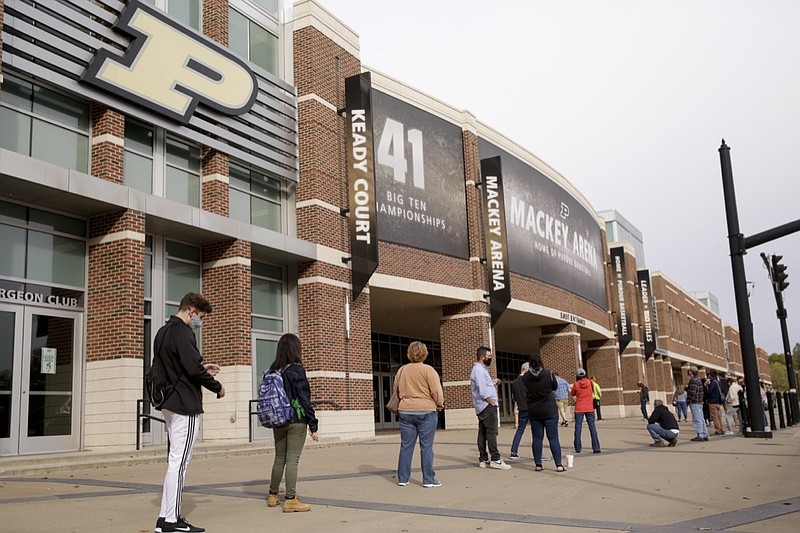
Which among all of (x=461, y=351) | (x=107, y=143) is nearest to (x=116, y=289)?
(x=107, y=143)

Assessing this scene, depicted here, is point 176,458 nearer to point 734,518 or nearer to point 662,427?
point 734,518

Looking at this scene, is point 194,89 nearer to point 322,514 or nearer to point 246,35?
point 246,35

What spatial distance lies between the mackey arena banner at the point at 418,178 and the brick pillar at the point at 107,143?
364 inches

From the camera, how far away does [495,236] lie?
27.5 metres

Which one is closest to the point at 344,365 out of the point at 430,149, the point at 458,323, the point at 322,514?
the point at 458,323

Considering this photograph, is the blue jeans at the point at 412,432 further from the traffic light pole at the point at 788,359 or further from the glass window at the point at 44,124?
the traffic light pole at the point at 788,359

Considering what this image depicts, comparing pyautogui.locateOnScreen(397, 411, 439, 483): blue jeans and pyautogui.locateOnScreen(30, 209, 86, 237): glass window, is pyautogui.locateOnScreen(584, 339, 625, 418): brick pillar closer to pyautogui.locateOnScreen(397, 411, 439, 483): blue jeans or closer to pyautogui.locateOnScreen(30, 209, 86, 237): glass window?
pyautogui.locateOnScreen(30, 209, 86, 237): glass window

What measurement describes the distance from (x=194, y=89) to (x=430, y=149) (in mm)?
10357

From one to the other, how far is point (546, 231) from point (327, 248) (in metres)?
15.2

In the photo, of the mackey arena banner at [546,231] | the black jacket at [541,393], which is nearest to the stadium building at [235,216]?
the mackey arena banner at [546,231]

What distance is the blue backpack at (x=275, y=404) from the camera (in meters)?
7.30

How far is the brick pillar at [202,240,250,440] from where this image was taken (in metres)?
17.7

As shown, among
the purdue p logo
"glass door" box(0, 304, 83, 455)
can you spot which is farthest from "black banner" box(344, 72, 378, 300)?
"glass door" box(0, 304, 83, 455)

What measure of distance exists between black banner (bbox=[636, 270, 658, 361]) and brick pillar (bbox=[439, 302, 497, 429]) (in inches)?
1010
